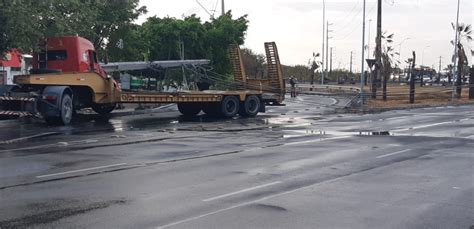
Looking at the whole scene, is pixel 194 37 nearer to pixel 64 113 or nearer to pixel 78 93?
pixel 78 93

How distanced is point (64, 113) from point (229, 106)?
29.9 ft

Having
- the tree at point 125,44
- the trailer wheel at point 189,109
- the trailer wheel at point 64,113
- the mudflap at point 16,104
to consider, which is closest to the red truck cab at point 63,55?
the trailer wheel at point 64,113

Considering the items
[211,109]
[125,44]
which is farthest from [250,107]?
[125,44]

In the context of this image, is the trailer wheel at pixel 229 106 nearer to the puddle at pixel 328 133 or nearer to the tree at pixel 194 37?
the puddle at pixel 328 133

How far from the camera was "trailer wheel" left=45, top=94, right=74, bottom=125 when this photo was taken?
22375mm

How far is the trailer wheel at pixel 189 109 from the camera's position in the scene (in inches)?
1187

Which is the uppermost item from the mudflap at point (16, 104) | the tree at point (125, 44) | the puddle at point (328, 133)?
the tree at point (125, 44)

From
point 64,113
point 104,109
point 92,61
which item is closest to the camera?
point 64,113

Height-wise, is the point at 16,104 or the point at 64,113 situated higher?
the point at 16,104

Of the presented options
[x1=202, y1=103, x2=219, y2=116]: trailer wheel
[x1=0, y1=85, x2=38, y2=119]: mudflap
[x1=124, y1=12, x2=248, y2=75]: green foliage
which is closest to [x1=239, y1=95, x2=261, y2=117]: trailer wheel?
[x1=202, y1=103, x2=219, y2=116]: trailer wheel

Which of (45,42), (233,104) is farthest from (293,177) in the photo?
(233,104)

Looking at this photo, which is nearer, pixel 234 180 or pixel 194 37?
pixel 234 180

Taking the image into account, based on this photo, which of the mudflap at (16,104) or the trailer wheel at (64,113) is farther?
the trailer wheel at (64,113)

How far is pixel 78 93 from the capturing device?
986 inches
